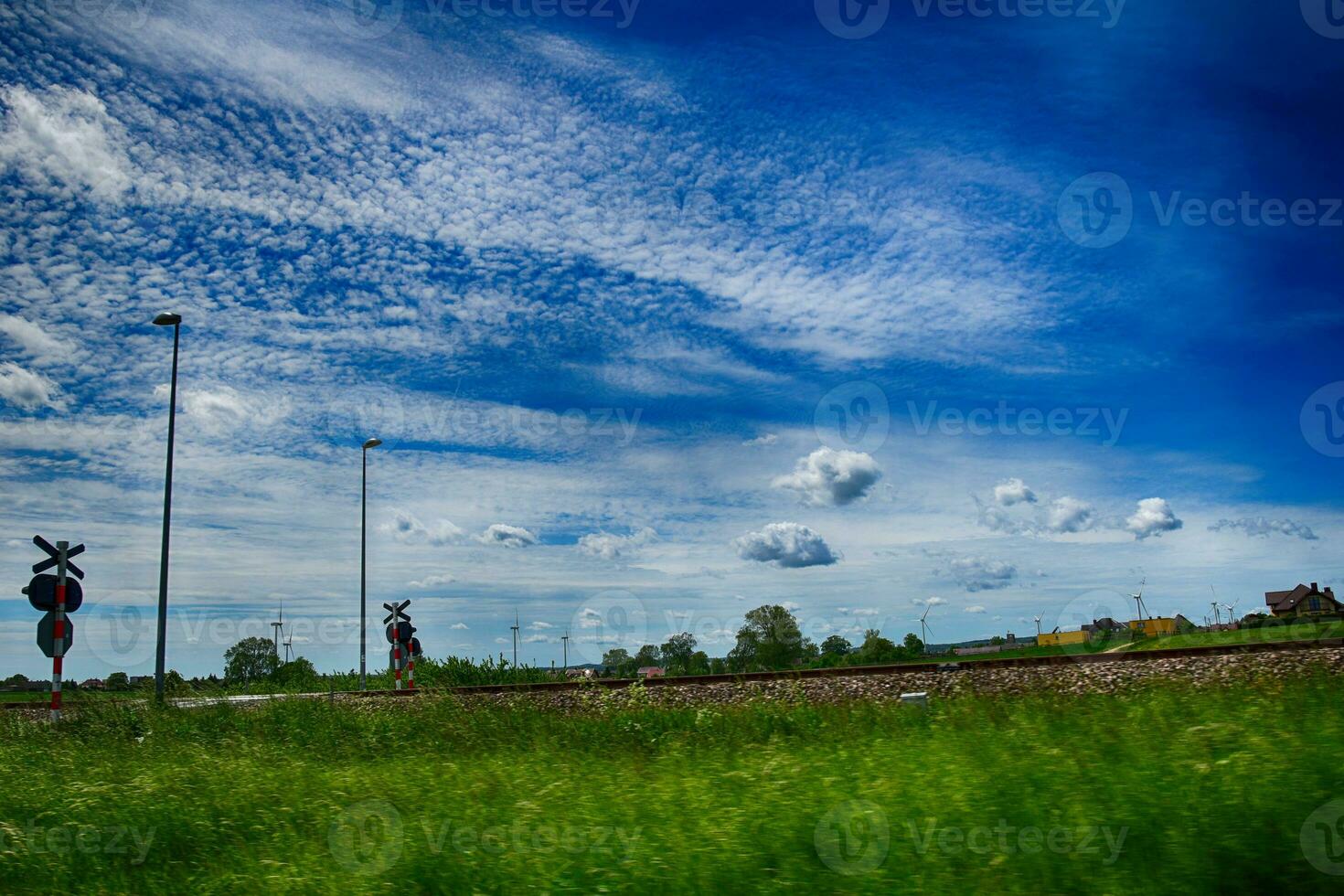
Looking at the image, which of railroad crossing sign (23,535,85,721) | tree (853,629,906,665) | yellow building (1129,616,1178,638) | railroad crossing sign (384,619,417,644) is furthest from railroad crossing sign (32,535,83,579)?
yellow building (1129,616,1178,638)

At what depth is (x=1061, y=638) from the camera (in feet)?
252

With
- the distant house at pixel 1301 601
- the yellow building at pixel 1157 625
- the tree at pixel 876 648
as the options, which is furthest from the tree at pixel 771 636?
the distant house at pixel 1301 601

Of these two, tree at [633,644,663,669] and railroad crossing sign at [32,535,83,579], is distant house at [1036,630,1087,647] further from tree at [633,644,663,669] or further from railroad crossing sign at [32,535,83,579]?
railroad crossing sign at [32,535,83,579]

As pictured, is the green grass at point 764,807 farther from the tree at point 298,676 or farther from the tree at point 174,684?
the tree at point 298,676

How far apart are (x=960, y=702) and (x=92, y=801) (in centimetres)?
951

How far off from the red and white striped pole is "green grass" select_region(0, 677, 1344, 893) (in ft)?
22.5

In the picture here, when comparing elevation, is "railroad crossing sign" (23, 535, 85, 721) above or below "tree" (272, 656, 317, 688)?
above

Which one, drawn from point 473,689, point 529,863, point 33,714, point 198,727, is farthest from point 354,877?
point 33,714

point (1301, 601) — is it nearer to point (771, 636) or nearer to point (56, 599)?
point (771, 636)

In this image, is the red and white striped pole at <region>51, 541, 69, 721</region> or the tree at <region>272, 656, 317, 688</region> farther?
the tree at <region>272, 656, 317, 688</region>

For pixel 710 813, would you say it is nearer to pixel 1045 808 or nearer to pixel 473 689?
pixel 1045 808

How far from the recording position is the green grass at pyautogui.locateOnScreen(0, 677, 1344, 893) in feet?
16.2

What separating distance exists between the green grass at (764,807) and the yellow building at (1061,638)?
181ft

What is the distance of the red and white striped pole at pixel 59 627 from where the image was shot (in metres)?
17.1
